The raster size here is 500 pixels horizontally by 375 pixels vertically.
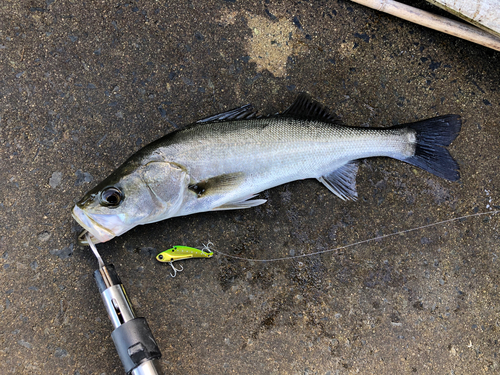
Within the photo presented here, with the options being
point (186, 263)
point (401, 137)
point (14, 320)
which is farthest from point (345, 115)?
point (14, 320)

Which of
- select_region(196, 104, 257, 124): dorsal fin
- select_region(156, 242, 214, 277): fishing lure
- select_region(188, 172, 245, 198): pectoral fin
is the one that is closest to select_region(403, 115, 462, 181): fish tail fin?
select_region(196, 104, 257, 124): dorsal fin

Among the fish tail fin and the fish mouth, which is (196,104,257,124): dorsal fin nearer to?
the fish mouth

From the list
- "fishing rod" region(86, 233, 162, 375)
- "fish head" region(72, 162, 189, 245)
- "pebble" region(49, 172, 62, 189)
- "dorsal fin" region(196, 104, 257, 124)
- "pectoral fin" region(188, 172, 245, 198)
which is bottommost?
"fishing rod" region(86, 233, 162, 375)

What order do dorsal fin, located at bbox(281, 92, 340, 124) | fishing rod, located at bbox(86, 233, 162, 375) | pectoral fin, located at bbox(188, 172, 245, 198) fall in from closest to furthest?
fishing rod, located at bbox(86, 233, 162, 375), pectoral fin, located at bbox(188, 172, 245, 198), dorsal fin, located at bbox(281, 92, 340, 124)

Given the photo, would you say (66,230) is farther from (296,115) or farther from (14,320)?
(296,115)

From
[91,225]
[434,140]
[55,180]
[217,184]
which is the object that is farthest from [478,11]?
[55,180]

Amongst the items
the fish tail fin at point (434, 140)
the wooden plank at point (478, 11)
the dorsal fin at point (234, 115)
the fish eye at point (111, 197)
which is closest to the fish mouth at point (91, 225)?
the fish eye at point (111, 197)

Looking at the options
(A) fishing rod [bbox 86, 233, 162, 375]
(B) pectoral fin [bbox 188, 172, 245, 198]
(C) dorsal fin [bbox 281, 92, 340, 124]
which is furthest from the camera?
(C) dorsal fin [bbox 281, 92, 340, 124]

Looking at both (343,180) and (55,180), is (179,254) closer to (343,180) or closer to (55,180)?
(55,180)
